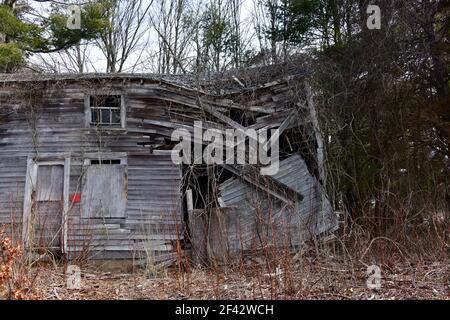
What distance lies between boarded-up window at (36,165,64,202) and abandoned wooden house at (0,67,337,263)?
0.03 meters

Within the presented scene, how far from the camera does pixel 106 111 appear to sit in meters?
13.2

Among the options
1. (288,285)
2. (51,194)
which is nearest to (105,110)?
(51,194)

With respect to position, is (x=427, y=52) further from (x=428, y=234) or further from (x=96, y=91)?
(x=96, y=91)

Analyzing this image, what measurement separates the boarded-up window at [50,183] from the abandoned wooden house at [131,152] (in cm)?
3

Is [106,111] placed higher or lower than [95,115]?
higher

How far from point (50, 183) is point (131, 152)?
87.0 inches

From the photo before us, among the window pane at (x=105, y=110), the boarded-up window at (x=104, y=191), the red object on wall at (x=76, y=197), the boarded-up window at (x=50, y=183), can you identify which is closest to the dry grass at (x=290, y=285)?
the boarded-up window at (x=104, y=191)

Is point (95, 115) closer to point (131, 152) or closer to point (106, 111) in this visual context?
point (106, 111)

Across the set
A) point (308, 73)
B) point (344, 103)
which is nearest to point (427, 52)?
point (344, 103)

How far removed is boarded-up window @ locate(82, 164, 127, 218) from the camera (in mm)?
12492

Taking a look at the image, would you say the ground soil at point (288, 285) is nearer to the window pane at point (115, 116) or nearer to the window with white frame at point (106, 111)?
the window with white frame at point (106, 111)

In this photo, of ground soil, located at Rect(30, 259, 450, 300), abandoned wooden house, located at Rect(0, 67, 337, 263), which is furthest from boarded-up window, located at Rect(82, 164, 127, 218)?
ground soil, located at Rect(30, 259, 450, 300)

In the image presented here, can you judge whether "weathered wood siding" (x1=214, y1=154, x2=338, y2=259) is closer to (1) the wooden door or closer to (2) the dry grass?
(2) the dry grass

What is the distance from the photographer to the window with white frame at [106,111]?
13.0m
